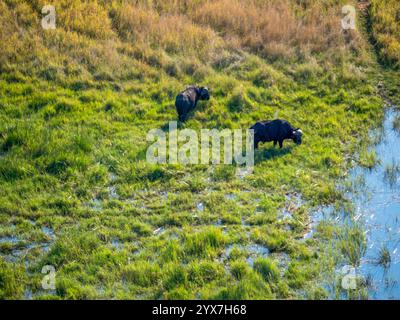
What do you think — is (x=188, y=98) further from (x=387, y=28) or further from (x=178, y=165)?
(x=387, y=28)

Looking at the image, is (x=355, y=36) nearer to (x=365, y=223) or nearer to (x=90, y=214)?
(x=365, y=223)

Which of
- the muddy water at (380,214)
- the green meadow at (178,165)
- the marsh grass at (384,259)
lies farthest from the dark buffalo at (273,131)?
the marsh grass at (384,259)

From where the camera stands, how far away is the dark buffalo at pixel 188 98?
12.8 m

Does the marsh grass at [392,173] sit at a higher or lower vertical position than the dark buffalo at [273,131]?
lower

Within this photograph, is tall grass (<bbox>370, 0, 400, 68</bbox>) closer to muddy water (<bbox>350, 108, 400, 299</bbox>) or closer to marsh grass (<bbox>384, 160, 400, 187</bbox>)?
muddy water (<bbox>350, 108, 400, 299</bbox>)

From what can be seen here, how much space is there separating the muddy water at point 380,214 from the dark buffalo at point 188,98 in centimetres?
361

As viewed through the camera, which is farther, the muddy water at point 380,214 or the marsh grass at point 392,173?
the marsh grass at point 392,173

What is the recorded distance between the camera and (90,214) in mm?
10133

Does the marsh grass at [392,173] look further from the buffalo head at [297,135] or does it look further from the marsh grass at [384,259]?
the marsh grass at [384,259]

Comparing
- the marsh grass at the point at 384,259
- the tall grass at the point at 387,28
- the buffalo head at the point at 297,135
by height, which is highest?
the tall grass at the point at 387,28

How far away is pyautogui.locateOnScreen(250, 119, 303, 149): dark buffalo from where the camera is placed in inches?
468

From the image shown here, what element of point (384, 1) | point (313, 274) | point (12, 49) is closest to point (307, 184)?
point (313, 274)

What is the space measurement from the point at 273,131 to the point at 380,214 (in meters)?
2.64

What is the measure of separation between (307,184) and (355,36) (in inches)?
267
